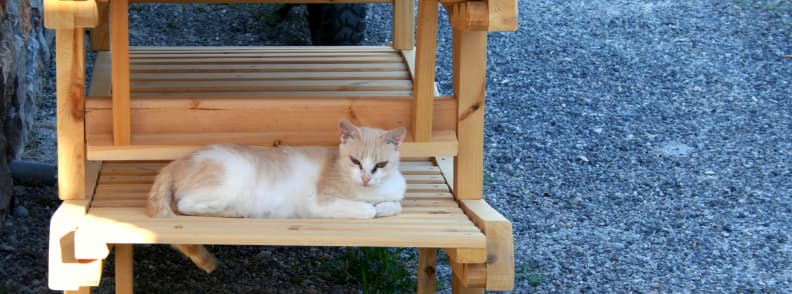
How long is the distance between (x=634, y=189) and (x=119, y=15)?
2.71 m

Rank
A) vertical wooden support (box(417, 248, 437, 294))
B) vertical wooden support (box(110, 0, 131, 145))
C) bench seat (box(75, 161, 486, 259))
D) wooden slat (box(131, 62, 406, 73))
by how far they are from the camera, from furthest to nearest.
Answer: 1. wooden slat (box(131, 62, 406, 73))
2. vertical wooden support (box(417, 248, 437, 294))
3. vertical wooden support (box(110, 0, 131, 145))
4. bench seat (box(75, 161, 486, 259))

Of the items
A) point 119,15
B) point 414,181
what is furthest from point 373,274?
point 119,15

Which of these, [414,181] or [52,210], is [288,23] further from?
[414,181]

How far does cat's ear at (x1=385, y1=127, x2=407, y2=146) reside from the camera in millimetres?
3131

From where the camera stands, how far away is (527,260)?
427 cm

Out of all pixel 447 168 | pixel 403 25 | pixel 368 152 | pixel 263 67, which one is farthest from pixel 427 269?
pixel 403 25

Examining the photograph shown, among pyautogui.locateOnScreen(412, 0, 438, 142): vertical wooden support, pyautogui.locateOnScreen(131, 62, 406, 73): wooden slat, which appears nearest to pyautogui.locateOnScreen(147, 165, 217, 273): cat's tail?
pyautogui.locateOnScreen(412, 0, 438, 142): vertical wooden support

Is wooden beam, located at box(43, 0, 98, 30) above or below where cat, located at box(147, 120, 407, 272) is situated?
above

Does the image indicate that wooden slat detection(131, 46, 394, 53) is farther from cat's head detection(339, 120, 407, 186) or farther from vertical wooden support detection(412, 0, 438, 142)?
cat's head detection(339, 120, 407, 186)

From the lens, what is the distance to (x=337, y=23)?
19.7 ft

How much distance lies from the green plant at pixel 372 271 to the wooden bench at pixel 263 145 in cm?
35

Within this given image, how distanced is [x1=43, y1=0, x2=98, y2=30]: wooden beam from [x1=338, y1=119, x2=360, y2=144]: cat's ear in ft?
2.50

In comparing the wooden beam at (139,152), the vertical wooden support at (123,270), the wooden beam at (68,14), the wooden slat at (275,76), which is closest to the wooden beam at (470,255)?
the wooden beam at (139,152)

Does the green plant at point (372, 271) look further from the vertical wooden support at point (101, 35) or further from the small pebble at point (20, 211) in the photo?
the vertical wooden support at point (101, 35)
